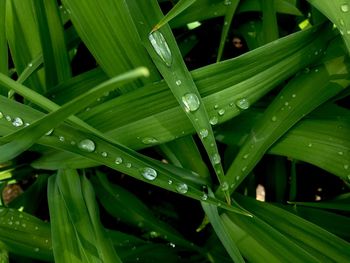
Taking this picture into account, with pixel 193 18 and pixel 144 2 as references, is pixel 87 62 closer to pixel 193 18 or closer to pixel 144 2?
pixel 193 18

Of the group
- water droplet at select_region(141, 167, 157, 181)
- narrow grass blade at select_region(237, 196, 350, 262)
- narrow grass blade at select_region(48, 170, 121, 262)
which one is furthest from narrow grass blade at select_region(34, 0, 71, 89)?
narrow grass blade at select_region(237, 196, 350, 262)

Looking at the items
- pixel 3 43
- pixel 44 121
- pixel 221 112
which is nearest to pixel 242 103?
pixel 221 112

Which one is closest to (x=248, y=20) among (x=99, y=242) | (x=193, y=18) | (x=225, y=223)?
(x=193, y=18)

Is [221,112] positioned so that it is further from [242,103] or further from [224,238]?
[224,238]

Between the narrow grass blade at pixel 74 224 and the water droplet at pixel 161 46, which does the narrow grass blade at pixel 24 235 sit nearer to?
the narrow grass blade at pixel 74 224

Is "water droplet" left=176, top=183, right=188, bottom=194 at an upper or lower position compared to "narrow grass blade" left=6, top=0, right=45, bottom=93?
lower

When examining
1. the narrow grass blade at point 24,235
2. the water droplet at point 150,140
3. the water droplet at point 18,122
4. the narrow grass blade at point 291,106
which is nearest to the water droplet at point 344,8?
the narrow grass blade at point 291,106

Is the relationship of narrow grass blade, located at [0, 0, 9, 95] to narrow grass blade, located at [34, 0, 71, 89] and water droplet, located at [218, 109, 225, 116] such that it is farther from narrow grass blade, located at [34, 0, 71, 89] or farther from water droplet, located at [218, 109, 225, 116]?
water droplet, located at [218, 109, 225, 116]
